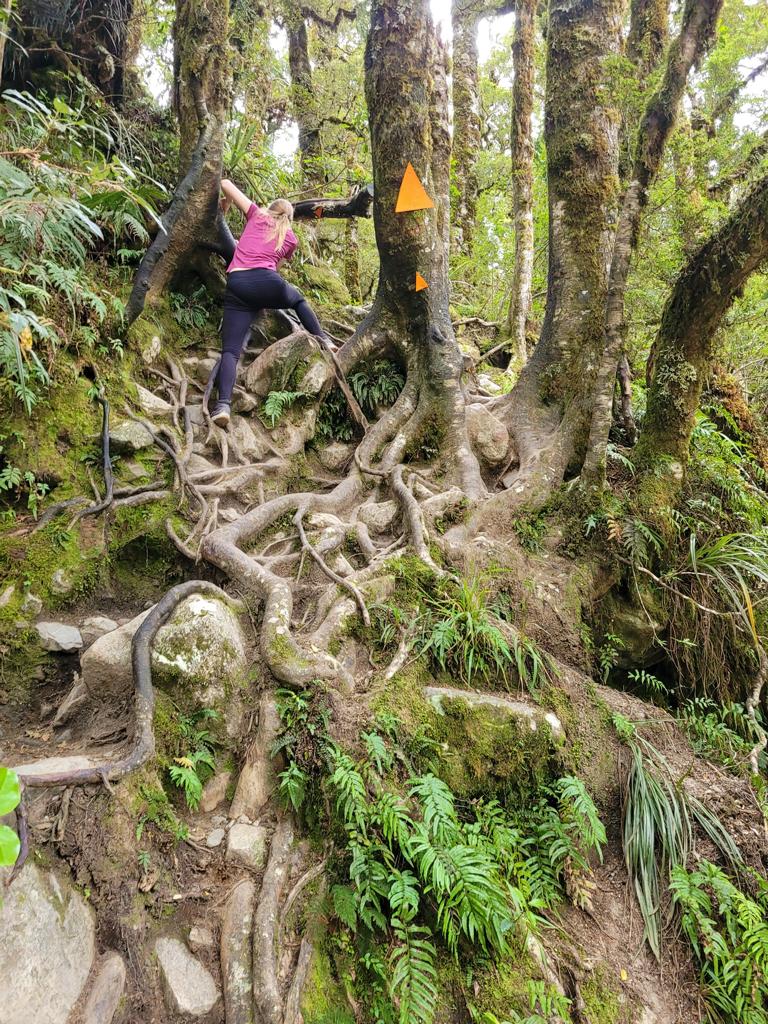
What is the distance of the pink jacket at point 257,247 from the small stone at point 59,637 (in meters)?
3.67

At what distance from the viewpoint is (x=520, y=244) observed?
26.4 ft

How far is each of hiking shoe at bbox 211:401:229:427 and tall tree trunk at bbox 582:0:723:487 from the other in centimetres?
323

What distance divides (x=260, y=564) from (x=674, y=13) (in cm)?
906

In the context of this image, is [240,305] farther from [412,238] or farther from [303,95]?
[303,95]

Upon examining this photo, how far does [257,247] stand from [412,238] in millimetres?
1509

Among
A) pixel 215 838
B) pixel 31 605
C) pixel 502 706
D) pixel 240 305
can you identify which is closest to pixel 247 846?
pixel 215 838

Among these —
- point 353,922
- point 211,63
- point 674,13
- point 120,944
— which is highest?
point 674,13

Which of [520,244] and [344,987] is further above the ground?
[520,244]

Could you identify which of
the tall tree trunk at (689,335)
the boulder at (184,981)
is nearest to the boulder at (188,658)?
the boulder at (184,981)

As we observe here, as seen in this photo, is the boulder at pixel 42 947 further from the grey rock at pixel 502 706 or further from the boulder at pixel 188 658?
the grey rock at pixel 502 706

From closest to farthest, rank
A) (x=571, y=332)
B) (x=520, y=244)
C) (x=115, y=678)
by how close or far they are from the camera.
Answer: (x=115, y=678) → (x=571, y=332) → (x=520, y=244)

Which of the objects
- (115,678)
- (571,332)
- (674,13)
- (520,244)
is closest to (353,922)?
(115,678)

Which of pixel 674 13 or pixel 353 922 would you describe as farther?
pixel 674 13

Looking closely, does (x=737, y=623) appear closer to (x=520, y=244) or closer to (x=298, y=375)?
(x=298, y=375)
